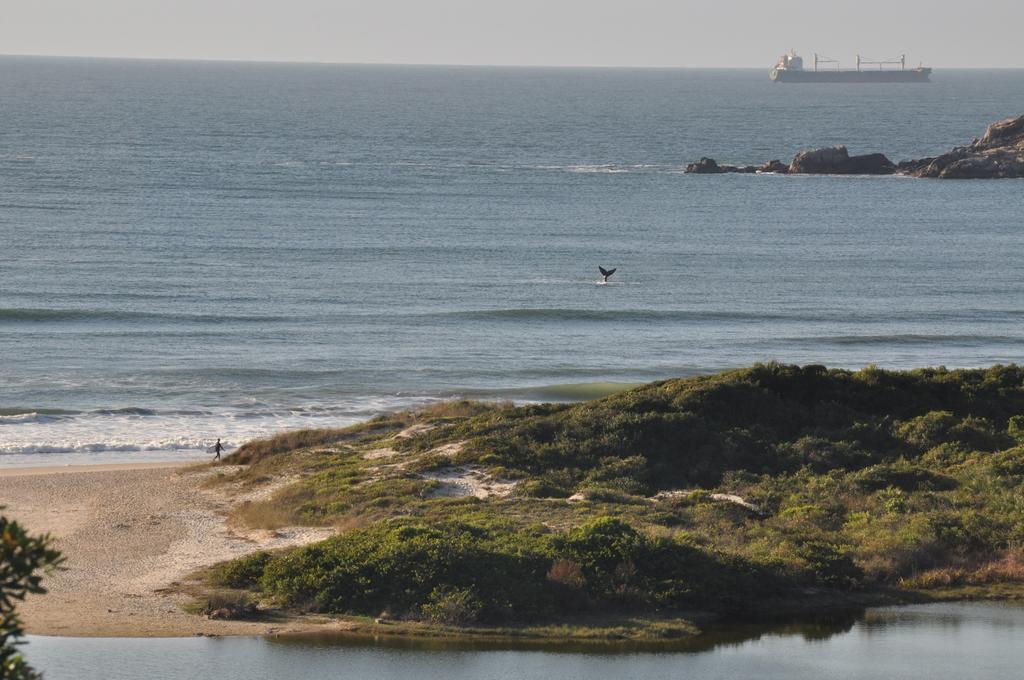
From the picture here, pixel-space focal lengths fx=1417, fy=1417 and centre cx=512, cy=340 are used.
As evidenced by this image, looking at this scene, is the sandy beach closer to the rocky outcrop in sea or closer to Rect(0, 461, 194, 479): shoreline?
Rect(0, 461, 194, 479): shoreline

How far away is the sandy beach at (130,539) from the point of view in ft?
81.3

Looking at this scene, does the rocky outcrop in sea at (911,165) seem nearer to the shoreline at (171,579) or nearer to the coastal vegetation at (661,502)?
the coastal vegetation at (661,502)

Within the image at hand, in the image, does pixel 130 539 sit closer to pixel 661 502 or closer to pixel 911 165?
pixel 661 502

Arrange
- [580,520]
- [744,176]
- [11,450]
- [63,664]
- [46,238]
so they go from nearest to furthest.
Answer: [63,664]
[580,520]
[11,450]
[46,238]
[744,176]

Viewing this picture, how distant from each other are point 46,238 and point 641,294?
34.0m

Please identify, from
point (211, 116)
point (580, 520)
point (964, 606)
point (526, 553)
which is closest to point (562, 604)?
point (526, 553)

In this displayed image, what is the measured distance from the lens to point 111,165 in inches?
4488

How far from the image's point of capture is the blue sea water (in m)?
50.4

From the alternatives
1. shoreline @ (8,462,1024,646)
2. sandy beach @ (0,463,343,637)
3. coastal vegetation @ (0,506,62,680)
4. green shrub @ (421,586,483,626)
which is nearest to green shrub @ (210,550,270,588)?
shoreline @ (8,462,1024,646)

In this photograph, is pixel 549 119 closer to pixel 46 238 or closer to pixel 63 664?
pixel 46 238

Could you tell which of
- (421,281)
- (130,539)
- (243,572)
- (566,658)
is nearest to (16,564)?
(566,658)

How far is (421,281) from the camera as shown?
229ft

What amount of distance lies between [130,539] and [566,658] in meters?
11.6

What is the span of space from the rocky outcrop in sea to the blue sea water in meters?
4.15
